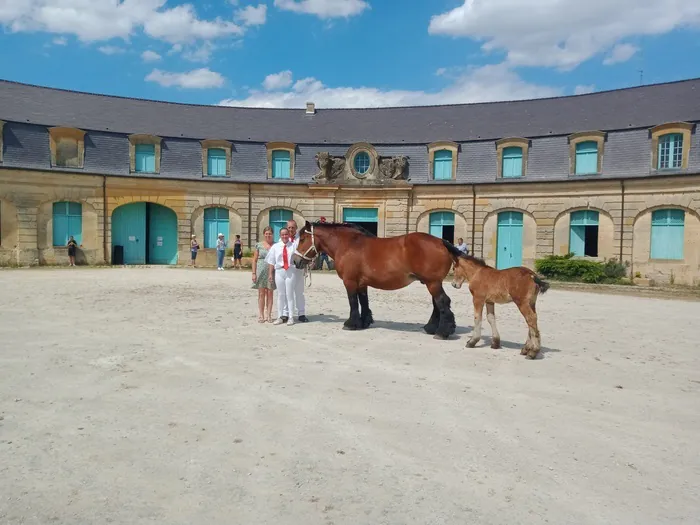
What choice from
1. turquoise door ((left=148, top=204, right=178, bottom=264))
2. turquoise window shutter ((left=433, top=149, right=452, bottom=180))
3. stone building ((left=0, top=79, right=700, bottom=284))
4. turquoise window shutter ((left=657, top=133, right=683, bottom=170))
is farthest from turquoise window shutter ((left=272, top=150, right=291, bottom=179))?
turquoise window shutter ((left=657, top=133, right=683, bottom=170))

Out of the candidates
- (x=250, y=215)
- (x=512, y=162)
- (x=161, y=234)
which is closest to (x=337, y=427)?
(x=512, y=162)

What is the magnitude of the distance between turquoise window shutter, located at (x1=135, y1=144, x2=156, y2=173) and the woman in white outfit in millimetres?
19093

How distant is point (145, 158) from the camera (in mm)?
26094

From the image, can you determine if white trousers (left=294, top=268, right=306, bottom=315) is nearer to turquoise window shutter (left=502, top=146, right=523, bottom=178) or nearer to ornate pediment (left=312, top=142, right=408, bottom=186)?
ornate pediment (left=312, top=142, right=408, bottom=186)

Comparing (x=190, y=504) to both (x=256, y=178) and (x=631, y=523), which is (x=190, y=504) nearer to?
(x=631, y=523)

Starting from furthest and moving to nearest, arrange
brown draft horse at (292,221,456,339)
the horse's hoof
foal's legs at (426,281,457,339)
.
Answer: the horse's hoof < brown draft horse at (292,221,456,339) < foal's legs at (426,281,457,339)

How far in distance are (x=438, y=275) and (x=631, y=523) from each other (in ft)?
18.0

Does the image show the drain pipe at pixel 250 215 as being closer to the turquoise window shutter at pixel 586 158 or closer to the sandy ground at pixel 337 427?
the turquoise window shutter at pixel 586 158

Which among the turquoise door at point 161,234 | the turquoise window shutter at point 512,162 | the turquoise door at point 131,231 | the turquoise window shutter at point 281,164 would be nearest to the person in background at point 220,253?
the turquoise door at point 161,234

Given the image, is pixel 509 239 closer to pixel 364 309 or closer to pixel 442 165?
pixel 442 165

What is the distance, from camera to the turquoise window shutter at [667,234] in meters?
21.3

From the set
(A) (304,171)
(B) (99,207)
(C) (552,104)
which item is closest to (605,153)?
(C) (552,104)

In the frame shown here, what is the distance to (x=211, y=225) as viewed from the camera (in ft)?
87.2

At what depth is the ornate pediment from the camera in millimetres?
26250
